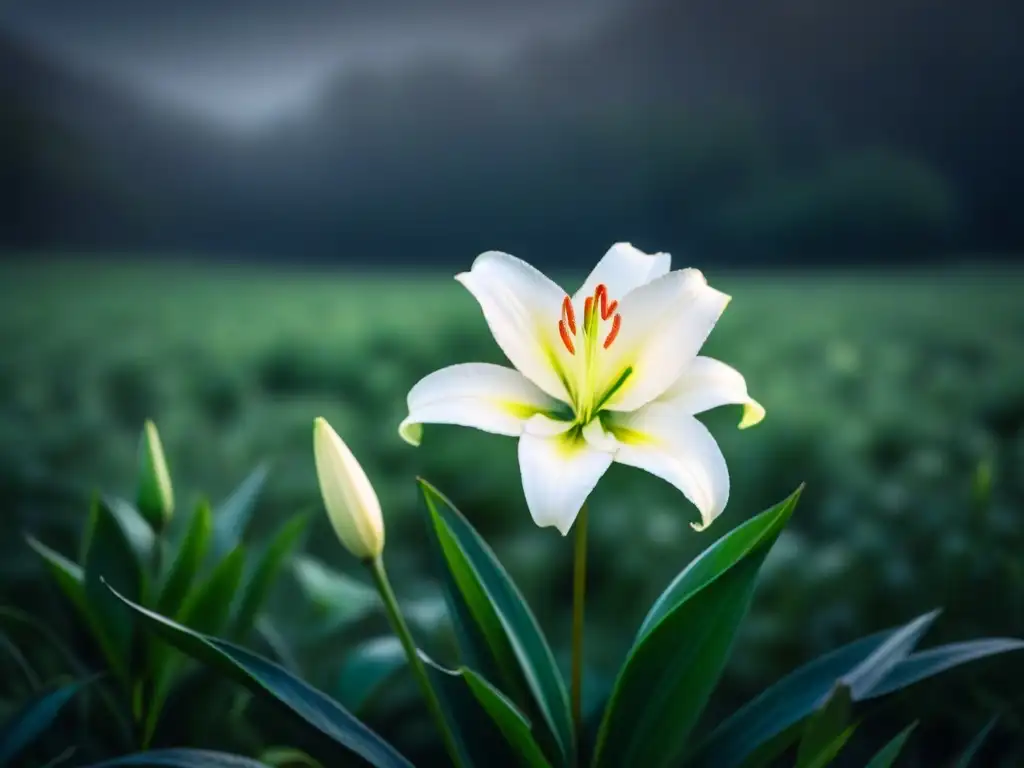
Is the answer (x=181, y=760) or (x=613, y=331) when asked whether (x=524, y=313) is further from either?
(x=181, y=760)

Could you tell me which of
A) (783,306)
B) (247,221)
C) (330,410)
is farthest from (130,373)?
(783,306)

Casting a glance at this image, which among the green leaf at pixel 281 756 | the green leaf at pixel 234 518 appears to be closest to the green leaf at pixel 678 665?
the green leaf at pixel 281 756

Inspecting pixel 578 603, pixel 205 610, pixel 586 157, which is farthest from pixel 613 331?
pixel 586 157

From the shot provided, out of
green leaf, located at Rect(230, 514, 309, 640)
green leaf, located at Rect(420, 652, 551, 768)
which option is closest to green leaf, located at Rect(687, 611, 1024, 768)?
green leaf, located at Rect(420, 652, 551, 768)

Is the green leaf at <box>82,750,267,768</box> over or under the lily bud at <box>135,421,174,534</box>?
under

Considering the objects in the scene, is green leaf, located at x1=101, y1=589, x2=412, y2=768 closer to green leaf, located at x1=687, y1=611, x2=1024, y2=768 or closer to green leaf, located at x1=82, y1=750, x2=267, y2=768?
green leaf, located at x1=82, y1=750, x2=267, y2=768

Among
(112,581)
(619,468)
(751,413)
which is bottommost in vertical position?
(112,581)
